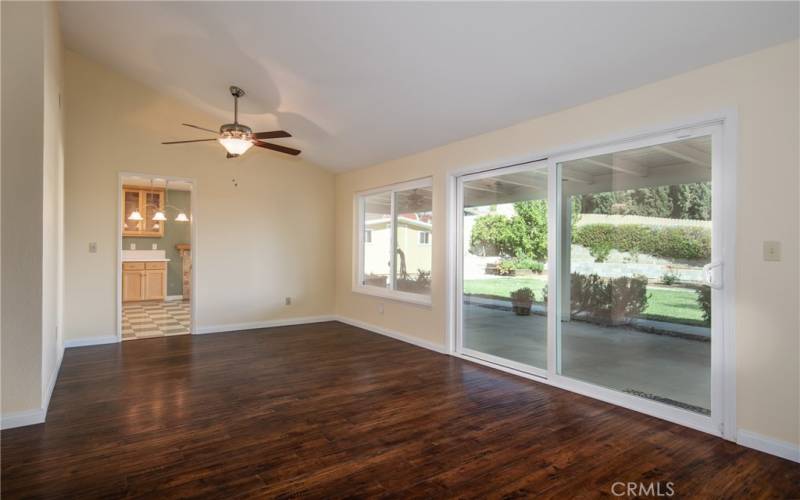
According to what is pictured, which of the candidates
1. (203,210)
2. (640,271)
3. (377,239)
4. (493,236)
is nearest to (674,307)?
(640,271)

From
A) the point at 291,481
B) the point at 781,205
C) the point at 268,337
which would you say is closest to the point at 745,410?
the point at 781,205

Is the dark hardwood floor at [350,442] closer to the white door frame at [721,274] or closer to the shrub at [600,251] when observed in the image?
the white door frame at [721,274]

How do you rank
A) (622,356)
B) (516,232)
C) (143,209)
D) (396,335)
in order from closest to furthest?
(622,356) < (516,232) < (396,335) < (143,209)

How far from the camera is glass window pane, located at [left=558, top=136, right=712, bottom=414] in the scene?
3.00 metres

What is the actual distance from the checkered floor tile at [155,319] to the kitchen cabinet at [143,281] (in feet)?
0.81

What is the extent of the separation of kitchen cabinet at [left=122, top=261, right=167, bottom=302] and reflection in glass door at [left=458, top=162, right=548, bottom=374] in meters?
7.38

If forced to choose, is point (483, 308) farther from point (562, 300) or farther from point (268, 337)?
point (268, 337)

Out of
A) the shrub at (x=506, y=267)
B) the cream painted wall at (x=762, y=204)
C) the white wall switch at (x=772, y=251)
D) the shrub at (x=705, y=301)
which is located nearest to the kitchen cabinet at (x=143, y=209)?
the shrub at (x=506, y=267)

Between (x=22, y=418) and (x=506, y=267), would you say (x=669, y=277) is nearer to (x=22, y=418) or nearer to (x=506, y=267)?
(x=506, y=267)

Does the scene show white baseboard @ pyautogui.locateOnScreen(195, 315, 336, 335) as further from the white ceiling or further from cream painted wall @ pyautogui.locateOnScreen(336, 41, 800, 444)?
cream painted wall @ pyautogui.locateOnScreen(336, 41, 800, 444)

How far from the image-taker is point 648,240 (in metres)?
3.27

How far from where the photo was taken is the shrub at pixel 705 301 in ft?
9.62

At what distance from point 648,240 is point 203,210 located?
18.3ft

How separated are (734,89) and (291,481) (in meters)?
3.63
